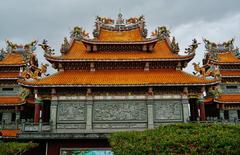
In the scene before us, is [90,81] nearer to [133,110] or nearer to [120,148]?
[133,110]

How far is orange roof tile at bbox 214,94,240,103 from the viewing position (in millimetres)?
29734

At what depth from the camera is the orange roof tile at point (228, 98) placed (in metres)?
29.7

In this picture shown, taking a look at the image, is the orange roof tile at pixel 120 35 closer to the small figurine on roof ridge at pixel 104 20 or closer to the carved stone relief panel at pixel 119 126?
the small figurine on roof ridge at pixel 104 20

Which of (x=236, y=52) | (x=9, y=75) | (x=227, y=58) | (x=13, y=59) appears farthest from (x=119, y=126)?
(x=236, y=52)

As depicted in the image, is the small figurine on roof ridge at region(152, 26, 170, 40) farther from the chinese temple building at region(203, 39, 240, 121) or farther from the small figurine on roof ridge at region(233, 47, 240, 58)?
the small figurine on roof ridge at region(233, 47, 240, 58)

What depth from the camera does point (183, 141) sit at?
10.7 m

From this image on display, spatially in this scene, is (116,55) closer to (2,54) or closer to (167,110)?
(167,110)

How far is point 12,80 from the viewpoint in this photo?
32062 mm

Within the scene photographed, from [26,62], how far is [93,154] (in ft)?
48.9

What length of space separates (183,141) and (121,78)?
46.9 feet

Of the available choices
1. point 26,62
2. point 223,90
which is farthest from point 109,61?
point 223,90

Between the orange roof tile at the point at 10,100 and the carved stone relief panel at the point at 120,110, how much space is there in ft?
32.4

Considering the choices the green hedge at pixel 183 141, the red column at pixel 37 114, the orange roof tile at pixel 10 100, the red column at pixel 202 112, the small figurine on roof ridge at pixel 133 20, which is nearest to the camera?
the green hedge at pixel 183 141

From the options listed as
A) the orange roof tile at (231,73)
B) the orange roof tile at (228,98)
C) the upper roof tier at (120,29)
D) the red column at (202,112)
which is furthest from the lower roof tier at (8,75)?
the orange roof tile at (231,73)
